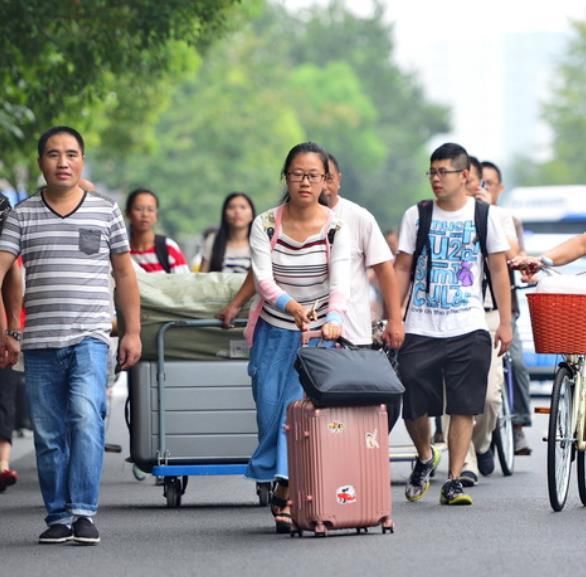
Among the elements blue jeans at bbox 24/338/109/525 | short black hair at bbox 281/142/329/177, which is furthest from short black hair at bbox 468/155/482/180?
blue jeans at bbox 24/338/109/525

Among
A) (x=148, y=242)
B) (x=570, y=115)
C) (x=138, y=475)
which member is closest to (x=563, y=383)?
(x=148, y=242)

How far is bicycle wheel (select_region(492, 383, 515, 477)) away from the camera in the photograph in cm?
1309

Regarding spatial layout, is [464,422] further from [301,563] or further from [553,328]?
[301,563]

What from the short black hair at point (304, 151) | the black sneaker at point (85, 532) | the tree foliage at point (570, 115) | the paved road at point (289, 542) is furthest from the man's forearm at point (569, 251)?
the tree foliage at point (570, 115)

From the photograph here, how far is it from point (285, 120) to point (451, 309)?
68828 millimetres

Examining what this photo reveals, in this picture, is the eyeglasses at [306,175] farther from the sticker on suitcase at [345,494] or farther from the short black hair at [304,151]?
the sticker on suitcase at [345,494]

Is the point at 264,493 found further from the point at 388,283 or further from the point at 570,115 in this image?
the point at 570,115

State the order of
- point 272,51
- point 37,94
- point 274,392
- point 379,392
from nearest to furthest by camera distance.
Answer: point 379,392
point 274,392
point 37,94
point 272,51

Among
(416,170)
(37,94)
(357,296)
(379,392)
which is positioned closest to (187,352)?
(357,296)

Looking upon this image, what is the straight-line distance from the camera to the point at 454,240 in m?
10.9

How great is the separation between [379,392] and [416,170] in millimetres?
110749

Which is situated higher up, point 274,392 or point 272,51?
point 272,51

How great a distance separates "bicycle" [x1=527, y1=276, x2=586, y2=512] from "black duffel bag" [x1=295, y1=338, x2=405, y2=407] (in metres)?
1.36

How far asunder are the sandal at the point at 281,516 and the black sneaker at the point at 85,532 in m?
0.90
